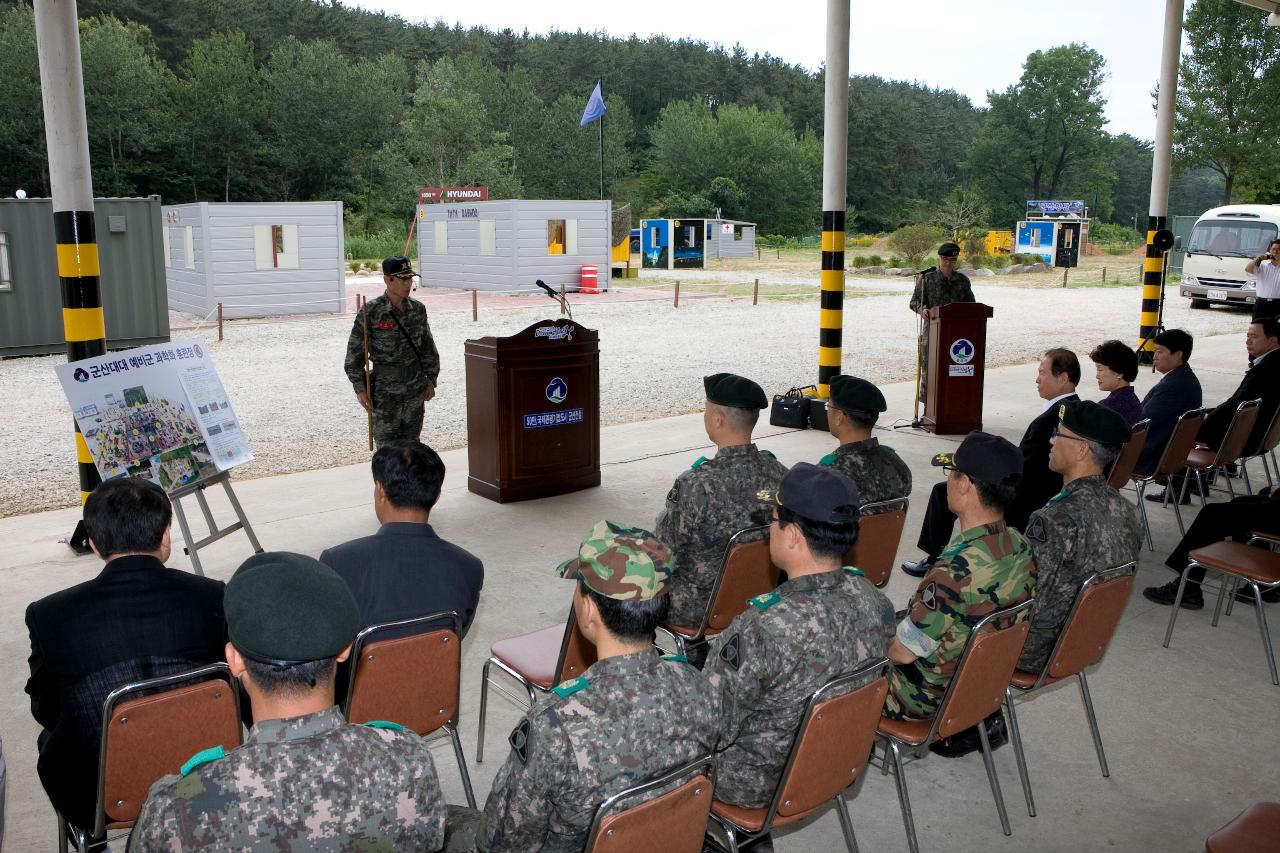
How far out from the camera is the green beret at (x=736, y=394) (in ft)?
13.5

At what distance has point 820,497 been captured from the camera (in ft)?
8.93

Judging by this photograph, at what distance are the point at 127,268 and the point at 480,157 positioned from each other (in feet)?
111

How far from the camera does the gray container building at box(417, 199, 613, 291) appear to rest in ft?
84.8

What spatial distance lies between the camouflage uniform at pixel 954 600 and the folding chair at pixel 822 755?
0.46 metres

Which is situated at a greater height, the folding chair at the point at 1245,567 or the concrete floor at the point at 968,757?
the folding chair at the point at 1245,567

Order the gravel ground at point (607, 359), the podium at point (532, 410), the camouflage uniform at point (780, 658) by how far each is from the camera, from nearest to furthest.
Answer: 1. the camouflage uniform at point (780, 658)
2. the podium at point (532, 410)
3. the gravel ground at point (607, 359)

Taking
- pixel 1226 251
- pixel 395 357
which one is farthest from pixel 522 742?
pixel 1226 251

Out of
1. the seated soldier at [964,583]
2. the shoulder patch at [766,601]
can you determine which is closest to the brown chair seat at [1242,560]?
the seated soldier at [964,583]

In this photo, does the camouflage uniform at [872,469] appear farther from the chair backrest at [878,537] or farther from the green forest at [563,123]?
the green forest at [563,123]

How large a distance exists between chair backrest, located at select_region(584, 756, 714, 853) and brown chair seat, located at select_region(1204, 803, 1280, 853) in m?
1.01

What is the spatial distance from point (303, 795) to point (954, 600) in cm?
201

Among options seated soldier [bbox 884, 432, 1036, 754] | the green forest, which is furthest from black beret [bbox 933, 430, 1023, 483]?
the green forest

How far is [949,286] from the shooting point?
952cm

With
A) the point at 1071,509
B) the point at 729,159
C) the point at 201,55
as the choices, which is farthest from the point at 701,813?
the point at 729,159
